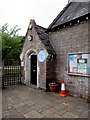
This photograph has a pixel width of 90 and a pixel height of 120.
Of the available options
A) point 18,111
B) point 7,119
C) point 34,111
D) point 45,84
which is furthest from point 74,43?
point 7,119

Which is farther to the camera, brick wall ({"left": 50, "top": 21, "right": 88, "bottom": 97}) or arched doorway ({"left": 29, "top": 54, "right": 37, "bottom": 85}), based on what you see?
arched doorway ({"left": 29, "top": 54, "right": 37, "bottom": 85})

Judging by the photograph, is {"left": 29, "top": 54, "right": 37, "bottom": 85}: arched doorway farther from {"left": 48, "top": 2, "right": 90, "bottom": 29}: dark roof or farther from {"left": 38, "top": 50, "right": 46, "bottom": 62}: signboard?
{"left": 48, "top": 2, "right": 90, "bottom": 29}: dark roof

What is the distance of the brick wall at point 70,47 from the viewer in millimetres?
4727

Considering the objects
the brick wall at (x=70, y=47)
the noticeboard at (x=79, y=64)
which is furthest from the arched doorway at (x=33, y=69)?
the noticeboard at (x=79, y=64)

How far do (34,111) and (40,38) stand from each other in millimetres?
4580

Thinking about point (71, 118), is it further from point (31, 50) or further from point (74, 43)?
point (31, 50)

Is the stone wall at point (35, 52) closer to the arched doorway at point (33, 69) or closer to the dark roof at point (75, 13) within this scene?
the arched doorway at point (33, 69)

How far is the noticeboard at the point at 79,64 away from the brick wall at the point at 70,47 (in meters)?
0.26

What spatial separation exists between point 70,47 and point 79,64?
1.18 meters

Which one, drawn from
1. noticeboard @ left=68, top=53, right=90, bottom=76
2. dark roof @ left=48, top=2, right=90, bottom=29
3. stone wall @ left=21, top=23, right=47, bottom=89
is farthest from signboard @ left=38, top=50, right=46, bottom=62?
dark roof @ left=48, top=2, right=90, bottom=29

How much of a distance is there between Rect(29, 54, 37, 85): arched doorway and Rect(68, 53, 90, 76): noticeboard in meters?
3.00

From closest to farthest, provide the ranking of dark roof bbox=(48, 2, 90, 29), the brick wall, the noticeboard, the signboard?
the noticeboard → the brick wall → dark roof bbox=(48, 2, 90, 29) → the signboard

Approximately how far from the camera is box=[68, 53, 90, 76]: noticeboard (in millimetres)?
4590

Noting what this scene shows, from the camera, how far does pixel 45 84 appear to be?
229 inches
